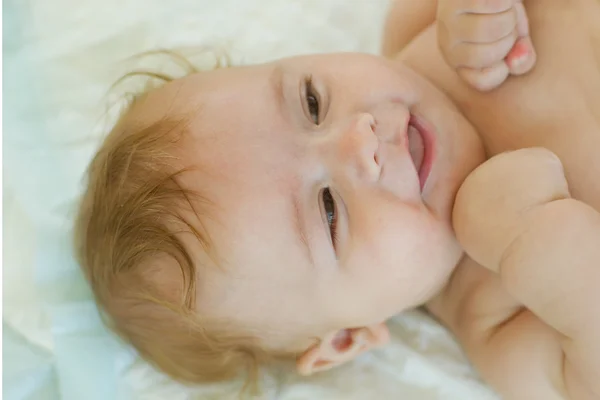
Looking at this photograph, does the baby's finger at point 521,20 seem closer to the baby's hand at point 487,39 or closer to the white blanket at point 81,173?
the baby's hand at point 487,39

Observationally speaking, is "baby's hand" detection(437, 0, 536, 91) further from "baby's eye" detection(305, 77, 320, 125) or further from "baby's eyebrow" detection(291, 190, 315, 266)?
"baby's eyebrow" detection(291, 190, 315, 266)

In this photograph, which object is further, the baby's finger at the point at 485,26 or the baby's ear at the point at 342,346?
the baby's ear at the point at 342,346

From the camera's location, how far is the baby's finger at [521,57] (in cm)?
96

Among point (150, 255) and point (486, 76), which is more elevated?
point (486, 76)

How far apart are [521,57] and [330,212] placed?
0.35 metres

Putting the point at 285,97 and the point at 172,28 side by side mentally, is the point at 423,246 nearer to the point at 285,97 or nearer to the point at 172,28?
the point at 285,97

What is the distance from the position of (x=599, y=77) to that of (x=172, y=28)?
871 mm

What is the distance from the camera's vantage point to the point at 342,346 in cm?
106

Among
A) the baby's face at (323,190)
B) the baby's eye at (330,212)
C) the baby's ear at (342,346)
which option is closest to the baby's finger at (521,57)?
the baby's face at (323,190)

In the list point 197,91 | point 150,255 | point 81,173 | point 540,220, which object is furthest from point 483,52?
point 81,173

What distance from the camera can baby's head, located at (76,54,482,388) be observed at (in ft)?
2.97

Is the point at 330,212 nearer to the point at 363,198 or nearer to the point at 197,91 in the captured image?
the point at 363,198

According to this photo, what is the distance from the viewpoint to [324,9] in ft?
4.68

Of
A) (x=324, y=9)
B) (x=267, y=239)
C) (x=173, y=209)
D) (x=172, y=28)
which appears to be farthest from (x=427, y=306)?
(x=172, y=28)
